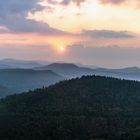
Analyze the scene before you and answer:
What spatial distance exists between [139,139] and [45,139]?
49.8m

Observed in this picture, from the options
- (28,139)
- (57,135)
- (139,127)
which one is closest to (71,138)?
(57,135)

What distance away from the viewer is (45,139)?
649 feet

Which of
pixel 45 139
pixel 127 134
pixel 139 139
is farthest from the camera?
pixel 45 139

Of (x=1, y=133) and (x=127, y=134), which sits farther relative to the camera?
(x=1, y=133)

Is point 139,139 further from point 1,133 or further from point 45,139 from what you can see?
point 1,133

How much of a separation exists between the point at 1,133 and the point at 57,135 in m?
28.6

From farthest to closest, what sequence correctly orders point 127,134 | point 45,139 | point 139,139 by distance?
point 45,139 < point 127,134 < point 139,139

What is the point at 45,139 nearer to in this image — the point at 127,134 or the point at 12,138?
the point at 12,138

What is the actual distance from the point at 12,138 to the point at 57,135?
23368 millimetres

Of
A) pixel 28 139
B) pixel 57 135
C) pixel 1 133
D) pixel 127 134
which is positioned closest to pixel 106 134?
pixel 127 134

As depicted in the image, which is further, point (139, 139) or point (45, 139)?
point (45, 139)

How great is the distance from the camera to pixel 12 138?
19175 centimetres

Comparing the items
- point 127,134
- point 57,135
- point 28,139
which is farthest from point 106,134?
point 28,139

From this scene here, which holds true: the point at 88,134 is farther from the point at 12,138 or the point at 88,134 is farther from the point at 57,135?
the point at 12,138
